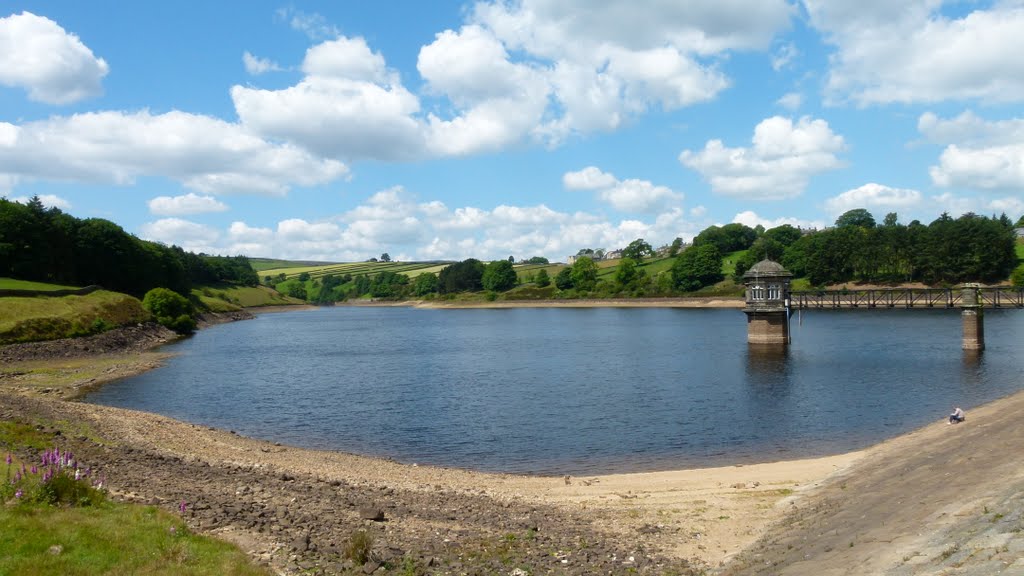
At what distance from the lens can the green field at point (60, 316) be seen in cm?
6894

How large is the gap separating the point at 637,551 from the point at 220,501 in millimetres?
11098

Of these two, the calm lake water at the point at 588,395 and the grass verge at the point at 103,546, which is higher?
the grass verge at the point at 103,546

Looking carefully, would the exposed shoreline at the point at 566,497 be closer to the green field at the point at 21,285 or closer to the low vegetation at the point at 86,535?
the low vegetation at the point at 86,535

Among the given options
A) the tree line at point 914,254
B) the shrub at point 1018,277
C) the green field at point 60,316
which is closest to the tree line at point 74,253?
the green field at point 60,316

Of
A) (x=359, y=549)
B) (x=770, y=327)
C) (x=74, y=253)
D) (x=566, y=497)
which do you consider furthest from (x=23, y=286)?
(x=359, y=549)

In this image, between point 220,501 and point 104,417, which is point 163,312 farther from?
point 220,501

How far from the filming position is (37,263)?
326 ft

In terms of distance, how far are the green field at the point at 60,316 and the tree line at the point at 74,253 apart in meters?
12.8

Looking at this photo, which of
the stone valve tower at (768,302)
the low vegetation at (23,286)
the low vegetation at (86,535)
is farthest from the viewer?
the low vegetation at (23,286)

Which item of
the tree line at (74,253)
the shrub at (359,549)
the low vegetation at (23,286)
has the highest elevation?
the tree line at (74,253)

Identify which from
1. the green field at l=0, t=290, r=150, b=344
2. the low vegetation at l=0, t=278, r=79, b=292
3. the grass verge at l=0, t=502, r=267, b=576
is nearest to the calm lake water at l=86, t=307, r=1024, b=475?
the green field at l=0, t=290, r=150, b=344

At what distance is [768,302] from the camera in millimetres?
69062

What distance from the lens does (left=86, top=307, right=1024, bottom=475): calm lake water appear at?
31969 mm

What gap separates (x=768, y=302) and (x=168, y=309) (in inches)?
3555
